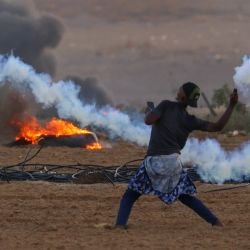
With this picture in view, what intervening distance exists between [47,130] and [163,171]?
16721 mm

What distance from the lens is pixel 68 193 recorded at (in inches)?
497

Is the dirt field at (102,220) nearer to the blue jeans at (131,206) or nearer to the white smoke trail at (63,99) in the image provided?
the blue jeans at (131,206)

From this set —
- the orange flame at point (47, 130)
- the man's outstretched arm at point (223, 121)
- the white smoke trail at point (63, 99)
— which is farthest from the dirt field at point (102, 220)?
the orange flame at point (47, 130)

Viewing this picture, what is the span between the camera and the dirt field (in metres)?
8.73

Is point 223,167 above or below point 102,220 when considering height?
above

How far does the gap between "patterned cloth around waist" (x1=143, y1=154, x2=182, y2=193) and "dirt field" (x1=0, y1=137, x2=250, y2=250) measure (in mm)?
549

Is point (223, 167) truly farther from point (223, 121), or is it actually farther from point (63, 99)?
point (63, 99)

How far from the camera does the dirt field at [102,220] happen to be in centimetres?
873

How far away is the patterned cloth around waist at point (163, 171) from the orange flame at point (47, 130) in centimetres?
1506

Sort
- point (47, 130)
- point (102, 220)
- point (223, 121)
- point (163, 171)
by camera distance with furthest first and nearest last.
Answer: point (47, 130) < point (102, 220) < point (163, 171) < point (223, 121)

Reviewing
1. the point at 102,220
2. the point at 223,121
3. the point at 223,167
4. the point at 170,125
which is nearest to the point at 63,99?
the point at 223,167

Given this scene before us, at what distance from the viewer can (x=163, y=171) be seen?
935 centimetres

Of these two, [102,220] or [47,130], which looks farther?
[47,130]

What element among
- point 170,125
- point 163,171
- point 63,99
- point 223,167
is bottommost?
point 223,167
